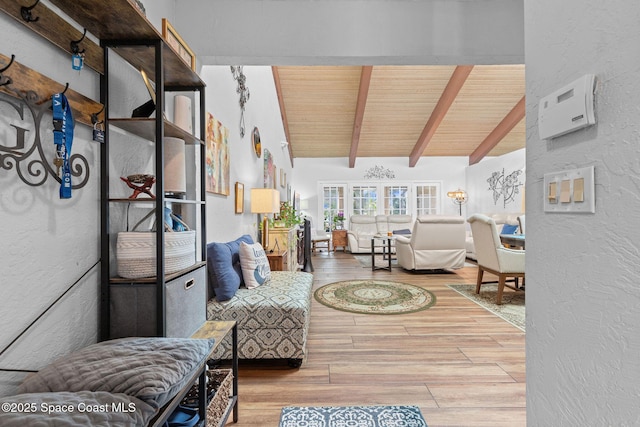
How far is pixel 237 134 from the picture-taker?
11.7ft

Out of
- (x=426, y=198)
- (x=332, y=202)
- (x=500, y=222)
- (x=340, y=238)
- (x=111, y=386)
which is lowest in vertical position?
(x=340, y=238)

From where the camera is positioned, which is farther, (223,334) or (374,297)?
(374,297)

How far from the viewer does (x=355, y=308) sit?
3.57 meters

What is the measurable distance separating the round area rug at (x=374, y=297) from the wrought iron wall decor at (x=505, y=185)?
4376 millimetres

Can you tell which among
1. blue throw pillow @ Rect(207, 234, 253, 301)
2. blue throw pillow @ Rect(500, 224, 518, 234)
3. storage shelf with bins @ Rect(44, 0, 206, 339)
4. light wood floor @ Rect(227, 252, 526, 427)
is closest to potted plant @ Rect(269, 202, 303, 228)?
light wood floor @ Rect(227, 252, 526, 427)

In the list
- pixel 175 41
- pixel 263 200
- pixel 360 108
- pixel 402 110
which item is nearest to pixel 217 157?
pixel 263 200

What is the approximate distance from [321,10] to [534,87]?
5.69 ft

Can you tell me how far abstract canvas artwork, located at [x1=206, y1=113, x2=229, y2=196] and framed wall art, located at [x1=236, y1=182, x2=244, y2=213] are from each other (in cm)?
37

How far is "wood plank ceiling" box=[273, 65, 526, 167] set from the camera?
620 centimetres

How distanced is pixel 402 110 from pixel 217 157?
567cm

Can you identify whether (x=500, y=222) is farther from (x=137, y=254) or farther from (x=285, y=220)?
(x=137, y=254)

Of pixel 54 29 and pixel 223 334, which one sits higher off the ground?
pixel 54 29

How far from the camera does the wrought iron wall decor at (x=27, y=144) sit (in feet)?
3.10

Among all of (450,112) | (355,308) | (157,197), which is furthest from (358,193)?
(157,197)
